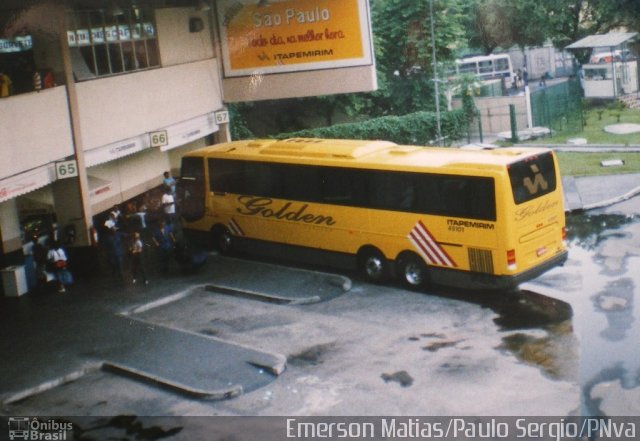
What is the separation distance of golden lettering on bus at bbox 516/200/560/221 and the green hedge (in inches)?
664

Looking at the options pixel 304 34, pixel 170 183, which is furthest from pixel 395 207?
pixel 170 183

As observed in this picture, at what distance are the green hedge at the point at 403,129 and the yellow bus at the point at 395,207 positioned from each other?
1145cm

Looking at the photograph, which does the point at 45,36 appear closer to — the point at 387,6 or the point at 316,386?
the point at 316,386

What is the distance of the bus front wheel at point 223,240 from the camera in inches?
878

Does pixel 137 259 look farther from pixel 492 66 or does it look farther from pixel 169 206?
pixel 492 66

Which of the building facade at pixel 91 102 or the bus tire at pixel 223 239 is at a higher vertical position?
the building facade at pixel 91 102

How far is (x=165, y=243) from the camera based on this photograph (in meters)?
21.2

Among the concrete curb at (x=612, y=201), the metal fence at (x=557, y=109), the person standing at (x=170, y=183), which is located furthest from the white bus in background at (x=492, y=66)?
the person standing at (x=170, y=183)

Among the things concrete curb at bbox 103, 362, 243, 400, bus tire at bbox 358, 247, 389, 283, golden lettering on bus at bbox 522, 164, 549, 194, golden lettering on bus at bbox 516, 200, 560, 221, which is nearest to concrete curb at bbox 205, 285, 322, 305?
bus tire at bbox 358, 247, 389, 283

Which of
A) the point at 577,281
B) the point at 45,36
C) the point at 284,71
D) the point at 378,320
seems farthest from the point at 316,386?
the point at 284,71

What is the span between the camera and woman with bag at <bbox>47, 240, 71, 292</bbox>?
20109mm

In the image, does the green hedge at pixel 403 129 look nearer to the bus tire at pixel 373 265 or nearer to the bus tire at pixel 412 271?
the bus tire at pixel 373 265

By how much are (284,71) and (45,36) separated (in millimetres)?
7318

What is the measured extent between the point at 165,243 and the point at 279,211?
9.75 feet
